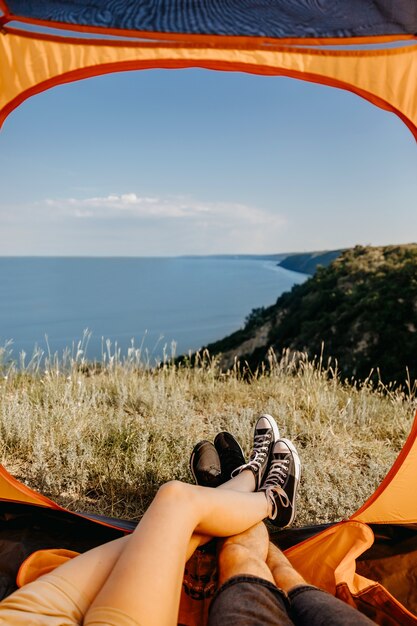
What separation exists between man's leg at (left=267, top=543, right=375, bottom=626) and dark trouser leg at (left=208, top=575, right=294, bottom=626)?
4 cm

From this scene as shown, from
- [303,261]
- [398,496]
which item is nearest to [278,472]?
[398,496]

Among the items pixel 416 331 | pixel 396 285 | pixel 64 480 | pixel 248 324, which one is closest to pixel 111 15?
pixel 64 480

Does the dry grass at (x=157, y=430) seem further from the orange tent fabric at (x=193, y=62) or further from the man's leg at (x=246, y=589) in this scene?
the orange tent fabric at (x=193, y=62)

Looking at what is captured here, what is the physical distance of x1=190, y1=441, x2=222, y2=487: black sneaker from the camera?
2.38m

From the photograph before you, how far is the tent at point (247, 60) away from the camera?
6.49 feet

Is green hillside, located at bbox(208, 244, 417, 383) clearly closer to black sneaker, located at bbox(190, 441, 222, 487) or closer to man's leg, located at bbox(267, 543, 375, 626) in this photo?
black sneaker, located at bbox(190, 441, 222, 487)

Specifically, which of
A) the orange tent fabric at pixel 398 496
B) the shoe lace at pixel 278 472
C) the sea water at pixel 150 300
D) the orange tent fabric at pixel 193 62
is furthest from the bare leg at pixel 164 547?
the sea water at pixel 150 300

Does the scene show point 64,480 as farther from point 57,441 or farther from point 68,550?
point 68,550

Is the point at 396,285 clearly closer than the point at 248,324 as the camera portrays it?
Yes

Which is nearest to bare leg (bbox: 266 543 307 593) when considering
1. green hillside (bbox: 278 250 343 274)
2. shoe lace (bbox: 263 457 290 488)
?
shoe lace (bbox: 263 457 290 488)

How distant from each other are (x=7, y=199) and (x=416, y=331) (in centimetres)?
4967

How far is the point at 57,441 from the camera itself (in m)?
2.96

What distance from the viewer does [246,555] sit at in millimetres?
1578

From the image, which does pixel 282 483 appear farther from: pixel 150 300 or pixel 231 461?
pixel 150 300
